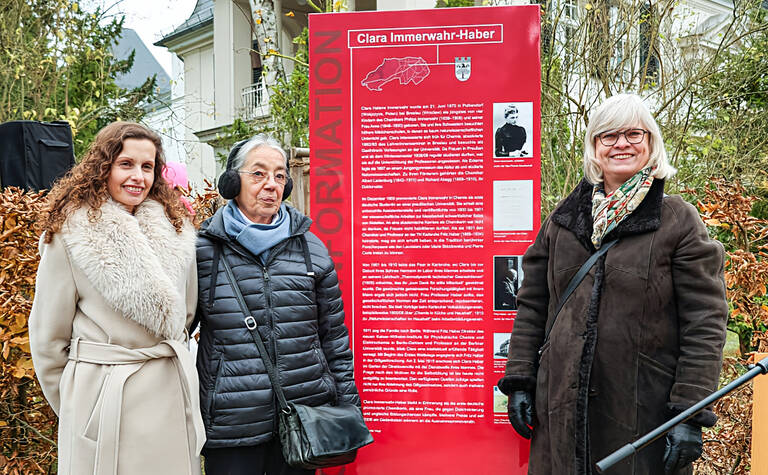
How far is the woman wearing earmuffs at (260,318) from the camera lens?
274 cm

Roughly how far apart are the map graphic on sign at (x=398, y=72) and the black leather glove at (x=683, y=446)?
2023mm

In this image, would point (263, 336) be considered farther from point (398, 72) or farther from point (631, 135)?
point (631, 135)

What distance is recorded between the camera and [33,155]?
5105mm

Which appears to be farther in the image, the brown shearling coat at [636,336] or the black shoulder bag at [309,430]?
the black shoulder bag at [309,430]

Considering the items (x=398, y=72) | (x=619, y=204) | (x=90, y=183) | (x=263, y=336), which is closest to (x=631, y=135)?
(x=619, y=204)

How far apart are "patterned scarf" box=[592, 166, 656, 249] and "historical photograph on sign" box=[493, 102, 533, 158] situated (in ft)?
2.65

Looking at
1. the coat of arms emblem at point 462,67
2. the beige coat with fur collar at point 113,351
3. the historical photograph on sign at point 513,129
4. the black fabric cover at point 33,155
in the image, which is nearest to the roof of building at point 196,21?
the black fabric cover at point 33,155

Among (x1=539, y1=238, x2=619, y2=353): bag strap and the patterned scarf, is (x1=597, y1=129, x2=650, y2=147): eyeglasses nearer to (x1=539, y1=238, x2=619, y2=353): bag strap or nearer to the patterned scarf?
the patterned scarf

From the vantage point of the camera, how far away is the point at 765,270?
391 centimetres

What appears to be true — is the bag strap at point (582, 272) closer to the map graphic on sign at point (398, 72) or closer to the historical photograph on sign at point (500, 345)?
the historical photograph on sign at point (500, 345)

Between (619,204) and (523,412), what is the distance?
94 centimetres

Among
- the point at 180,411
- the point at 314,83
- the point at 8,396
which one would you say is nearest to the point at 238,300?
the point at 180,411

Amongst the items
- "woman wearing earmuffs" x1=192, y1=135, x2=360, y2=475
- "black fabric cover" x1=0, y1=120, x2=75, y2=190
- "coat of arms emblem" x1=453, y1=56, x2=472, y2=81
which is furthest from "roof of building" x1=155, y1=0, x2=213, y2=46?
"woman wearing earmuffs" x1=192, y1=135, x2=360, y2=475

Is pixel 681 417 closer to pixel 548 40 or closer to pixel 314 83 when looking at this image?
pixel 314 83
